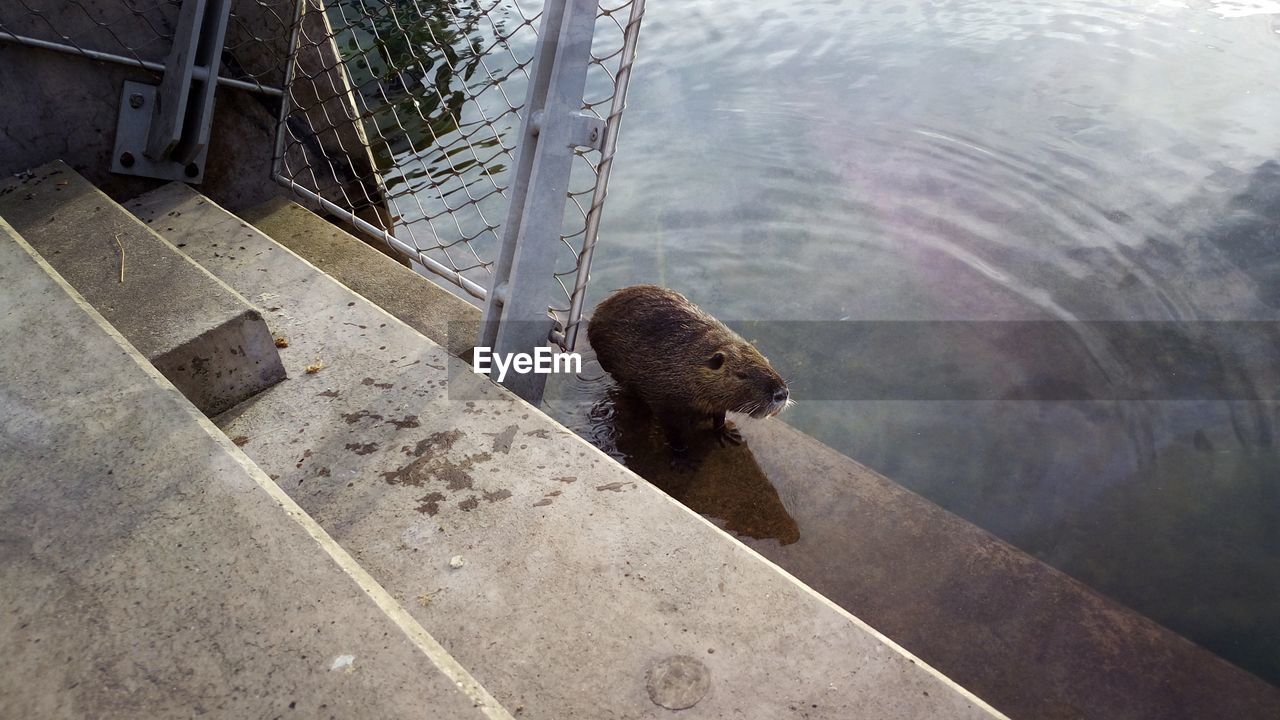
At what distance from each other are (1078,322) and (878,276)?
1.09 m

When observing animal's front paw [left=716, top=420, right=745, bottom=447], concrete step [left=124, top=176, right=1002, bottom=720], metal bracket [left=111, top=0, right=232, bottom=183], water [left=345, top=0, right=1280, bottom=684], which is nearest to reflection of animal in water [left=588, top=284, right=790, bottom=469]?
animal's front paw [left=716, top=420, right=745, bottom=447]

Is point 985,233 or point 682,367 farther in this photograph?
point 985,233

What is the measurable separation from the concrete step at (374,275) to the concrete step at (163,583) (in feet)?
3.83

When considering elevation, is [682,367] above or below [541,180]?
below

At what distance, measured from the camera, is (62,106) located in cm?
370

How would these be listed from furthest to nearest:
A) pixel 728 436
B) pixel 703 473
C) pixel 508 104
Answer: pixel 728 436
pixel 703 473
pixel 508 104

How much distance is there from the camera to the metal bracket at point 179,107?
376 centimetres

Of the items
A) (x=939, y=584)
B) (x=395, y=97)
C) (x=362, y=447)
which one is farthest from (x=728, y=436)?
(x=395, y=97)

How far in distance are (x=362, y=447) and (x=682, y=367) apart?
1.67m

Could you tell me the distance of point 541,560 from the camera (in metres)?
2.09

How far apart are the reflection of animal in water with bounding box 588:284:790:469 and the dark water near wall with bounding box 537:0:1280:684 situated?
371mm

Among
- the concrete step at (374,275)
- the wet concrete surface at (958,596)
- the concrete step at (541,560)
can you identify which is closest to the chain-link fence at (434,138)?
the concrete step at (374,275)

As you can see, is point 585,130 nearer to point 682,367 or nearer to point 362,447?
point 362,447

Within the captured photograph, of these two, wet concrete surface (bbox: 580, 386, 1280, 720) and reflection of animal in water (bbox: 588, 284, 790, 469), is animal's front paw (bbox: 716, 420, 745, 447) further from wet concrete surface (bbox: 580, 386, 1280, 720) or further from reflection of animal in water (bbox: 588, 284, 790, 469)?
wet concrete surface (bbox: 580, 386, 1280, 720)
